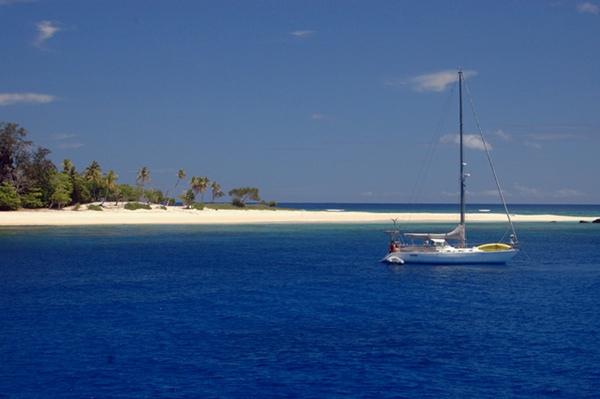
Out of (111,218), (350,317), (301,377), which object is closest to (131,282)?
(350,317)

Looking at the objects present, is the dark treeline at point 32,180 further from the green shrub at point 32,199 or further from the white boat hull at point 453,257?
the white boat hull at point 453,257

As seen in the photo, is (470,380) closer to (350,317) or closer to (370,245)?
(350,317)

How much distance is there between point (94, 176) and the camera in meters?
164

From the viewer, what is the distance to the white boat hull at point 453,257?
6469 centimetres

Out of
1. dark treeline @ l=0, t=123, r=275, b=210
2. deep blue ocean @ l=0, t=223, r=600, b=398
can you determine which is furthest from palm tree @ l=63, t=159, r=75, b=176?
deep blue ocean @ l=0, t=223, r=600, b=398

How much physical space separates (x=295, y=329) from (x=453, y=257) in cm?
3461

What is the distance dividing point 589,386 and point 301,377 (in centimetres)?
1095

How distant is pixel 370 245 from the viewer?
91.7m

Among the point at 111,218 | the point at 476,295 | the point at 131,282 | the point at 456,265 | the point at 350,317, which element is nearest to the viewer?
the point at 350,317

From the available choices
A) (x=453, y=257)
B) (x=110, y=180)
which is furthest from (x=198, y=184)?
(x=453, y=257)

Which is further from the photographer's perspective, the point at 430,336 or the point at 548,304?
the point at 548,304

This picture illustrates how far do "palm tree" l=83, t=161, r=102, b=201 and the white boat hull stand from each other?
375 feet

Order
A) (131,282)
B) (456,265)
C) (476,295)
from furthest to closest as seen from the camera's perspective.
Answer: (456,265) → (131,282) → (476,295)

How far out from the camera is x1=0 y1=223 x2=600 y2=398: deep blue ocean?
24.8 m
